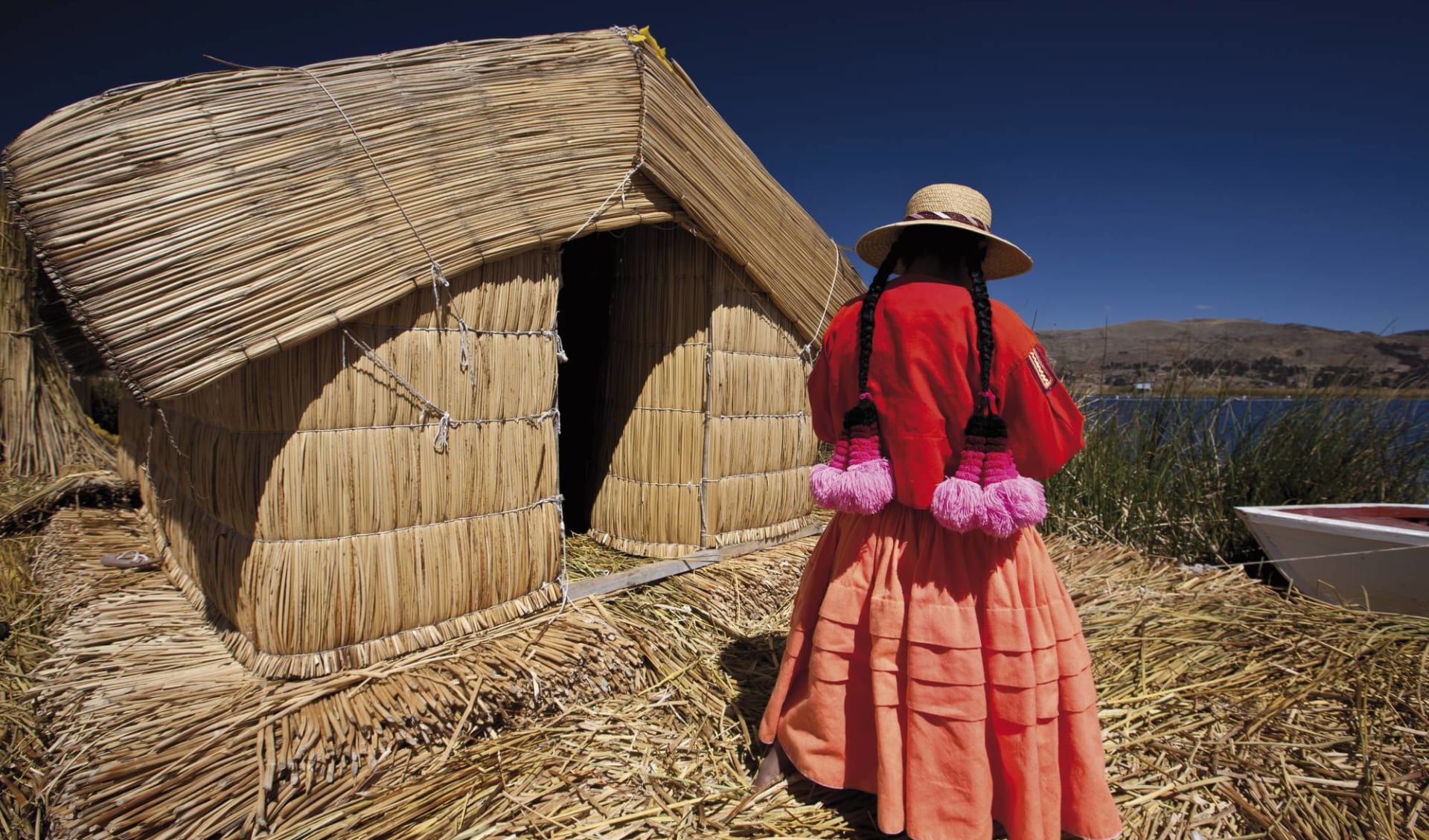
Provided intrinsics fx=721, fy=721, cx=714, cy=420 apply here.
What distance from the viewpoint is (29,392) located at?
4.70 metres

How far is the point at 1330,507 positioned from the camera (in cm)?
427

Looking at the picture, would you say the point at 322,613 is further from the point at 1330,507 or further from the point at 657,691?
the point at 1330,507

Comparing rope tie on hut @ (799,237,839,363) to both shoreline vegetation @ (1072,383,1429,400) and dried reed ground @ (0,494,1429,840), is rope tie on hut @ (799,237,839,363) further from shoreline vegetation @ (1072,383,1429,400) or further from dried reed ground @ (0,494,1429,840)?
shoreline vegetation @ (1072,383,1429,400)

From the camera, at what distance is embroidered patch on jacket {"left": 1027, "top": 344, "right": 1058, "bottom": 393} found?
169cm

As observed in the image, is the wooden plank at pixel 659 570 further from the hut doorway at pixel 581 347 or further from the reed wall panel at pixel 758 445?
the hut doorway at pixel 581 347

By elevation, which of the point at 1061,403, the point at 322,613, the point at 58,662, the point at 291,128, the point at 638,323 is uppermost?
the point at 291,128

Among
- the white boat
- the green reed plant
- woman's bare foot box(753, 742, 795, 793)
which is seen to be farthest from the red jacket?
the green reed plant

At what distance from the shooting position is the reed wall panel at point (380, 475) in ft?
7.25

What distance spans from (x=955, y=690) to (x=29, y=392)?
5906 millimetres

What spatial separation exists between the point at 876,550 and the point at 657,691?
117 centimetres

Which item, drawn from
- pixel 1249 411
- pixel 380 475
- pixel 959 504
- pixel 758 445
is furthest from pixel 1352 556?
pixel 380 475

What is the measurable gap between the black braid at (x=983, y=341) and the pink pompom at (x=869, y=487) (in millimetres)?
295

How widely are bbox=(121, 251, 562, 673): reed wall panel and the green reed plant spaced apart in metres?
4.04

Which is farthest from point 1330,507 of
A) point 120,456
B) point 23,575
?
point 120,456
